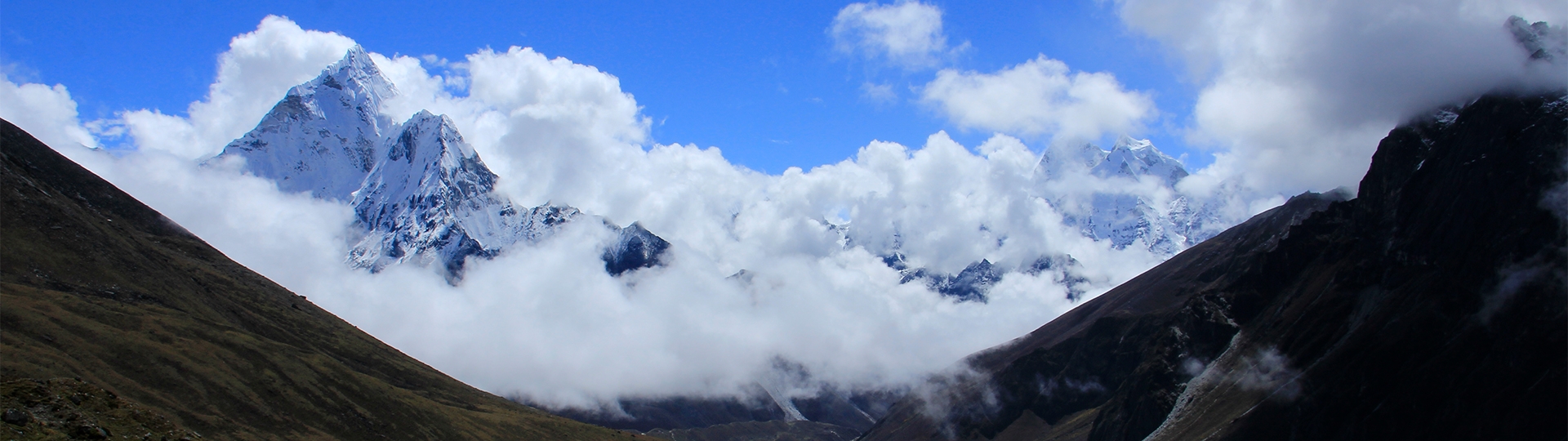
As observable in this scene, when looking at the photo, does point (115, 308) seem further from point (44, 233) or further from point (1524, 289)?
point (1524, 289)

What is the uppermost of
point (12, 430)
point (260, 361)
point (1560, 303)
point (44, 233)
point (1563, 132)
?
point (1563, 132)

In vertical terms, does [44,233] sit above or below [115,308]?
above

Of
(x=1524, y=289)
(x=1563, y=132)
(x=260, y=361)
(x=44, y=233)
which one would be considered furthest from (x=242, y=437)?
(x=1563, y=132)

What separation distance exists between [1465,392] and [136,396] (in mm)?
246855

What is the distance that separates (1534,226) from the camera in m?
187

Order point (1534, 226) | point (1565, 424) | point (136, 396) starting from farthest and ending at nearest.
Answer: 1. point (1534, 226)
2. point (1565, 424)
3. point (136, 396)

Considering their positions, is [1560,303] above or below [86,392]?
above

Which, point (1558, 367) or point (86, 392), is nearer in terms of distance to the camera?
point (86, 392)

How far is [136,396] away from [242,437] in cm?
1765

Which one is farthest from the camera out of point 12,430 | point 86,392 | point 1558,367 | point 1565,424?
point 1558,367

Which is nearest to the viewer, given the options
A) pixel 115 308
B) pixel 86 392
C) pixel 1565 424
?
pixel 86 392

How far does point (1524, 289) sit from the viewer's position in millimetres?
179750

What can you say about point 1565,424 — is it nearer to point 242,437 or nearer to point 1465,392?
point 1465,392

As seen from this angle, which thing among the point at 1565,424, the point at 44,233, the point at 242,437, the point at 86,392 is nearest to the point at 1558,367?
the point at 1565,424
